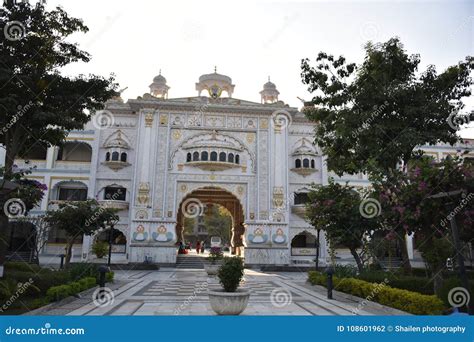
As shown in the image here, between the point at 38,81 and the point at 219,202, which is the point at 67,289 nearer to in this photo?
the point at 38,81

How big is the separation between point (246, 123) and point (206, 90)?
14.3ft

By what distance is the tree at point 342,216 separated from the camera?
13820 mm

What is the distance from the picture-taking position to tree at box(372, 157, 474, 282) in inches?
313

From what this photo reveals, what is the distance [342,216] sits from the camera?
45.8 feet

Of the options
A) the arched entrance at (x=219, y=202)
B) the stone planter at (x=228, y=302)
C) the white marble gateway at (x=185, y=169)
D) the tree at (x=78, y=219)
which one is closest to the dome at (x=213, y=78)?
the white marble gateway at (x=185, y=169)

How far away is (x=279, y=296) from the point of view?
41.3 ft

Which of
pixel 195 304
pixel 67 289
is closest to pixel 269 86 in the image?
pixel 195 304

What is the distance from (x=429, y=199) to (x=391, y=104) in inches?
216

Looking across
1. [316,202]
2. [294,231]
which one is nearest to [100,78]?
[316,202]

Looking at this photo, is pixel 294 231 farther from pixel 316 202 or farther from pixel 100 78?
pixel 100 78

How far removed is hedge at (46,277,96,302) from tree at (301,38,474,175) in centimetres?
968

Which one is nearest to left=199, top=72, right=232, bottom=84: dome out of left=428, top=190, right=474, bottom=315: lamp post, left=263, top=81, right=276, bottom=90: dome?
left=263, top=81, right=276, bottom=90: dome

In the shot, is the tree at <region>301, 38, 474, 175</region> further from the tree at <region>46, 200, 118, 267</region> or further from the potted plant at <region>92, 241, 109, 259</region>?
the potted plant at <region>92, 241, 109, 259</region>

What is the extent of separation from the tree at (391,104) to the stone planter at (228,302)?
6.32m
